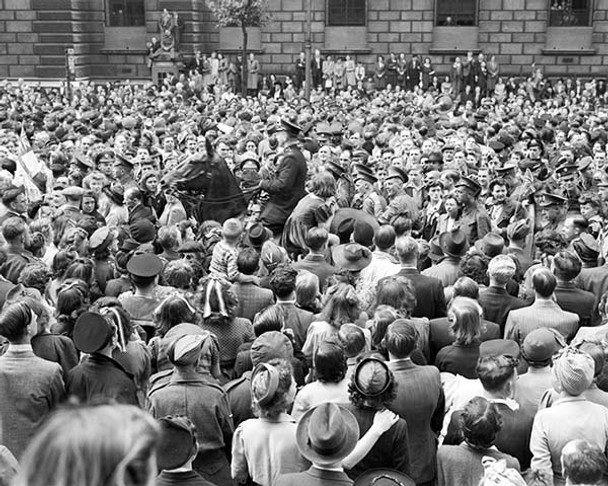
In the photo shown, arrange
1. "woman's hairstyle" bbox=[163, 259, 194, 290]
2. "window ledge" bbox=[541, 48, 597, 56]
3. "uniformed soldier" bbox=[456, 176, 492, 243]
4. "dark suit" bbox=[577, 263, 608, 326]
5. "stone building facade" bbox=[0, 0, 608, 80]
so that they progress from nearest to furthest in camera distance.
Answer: "woman's hairstyle" bbox=[163, 259, 194, 290]
"dark suit" bbox=[577, 263, 608, 326]
"uniformed soldier" bbox=[456, 176, 492, 243]
"stone building facade" bbox=[0, 0, 608, 80]
"window ledge" bbox=[541, 48, 597, 56]

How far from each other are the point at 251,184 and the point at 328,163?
3.40ft

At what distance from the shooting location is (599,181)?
37.0 ft

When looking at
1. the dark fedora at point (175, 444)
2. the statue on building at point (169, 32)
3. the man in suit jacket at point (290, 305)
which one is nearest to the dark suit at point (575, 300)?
the man in suit jacket at point (290, 305)

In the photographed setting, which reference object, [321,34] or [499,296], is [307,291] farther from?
[321,34]

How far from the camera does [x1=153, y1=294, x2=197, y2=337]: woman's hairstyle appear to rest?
5750mm

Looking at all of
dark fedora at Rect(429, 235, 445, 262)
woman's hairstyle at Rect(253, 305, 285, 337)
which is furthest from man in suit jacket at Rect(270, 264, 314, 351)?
dark fedora at Rect(429, 235, 445, 262)

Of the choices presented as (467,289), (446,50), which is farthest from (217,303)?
(446,50)

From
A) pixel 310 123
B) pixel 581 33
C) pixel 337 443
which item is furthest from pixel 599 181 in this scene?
pixel 581 33

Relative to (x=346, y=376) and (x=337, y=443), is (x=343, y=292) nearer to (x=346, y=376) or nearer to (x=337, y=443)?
(x=346, y=376)

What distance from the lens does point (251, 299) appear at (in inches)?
272

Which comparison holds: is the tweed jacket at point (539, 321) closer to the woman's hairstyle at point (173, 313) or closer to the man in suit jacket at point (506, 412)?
the man in suit jacket at point (506, 412)

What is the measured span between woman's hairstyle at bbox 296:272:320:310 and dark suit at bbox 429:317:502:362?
89 centimetres

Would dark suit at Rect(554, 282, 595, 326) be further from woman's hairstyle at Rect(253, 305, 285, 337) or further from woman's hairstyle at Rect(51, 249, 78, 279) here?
woman's hairstyle at Rect(51, 249, 78, 279)

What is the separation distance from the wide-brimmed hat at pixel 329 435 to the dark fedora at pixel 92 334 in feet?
5.27
